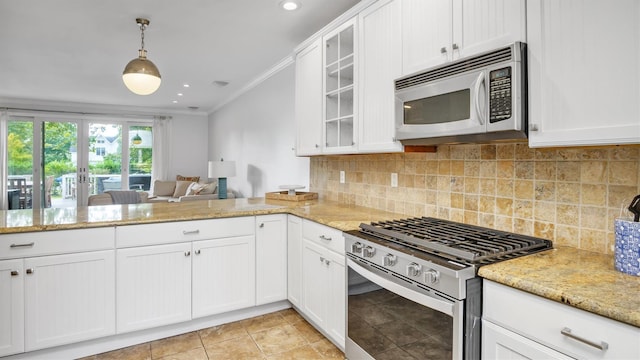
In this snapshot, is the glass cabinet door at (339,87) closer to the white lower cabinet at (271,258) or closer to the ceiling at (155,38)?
the ceiling at (155,38)

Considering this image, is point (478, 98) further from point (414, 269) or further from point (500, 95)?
point (414, 269)

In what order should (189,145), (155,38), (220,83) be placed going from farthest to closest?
(189,145)
(220,83)
(155,38)

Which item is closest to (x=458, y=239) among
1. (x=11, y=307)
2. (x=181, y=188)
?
(x=11, y=307)

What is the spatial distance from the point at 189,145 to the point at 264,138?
4.12 m

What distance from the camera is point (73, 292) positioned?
2.19 m

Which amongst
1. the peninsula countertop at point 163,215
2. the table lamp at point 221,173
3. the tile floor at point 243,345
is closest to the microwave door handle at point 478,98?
the peninsula countertop at point 163,215

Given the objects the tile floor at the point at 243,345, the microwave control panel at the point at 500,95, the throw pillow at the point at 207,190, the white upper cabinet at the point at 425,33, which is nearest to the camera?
the microwave control panel at the point at 500,95

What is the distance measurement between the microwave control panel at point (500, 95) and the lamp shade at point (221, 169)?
4.74 metres

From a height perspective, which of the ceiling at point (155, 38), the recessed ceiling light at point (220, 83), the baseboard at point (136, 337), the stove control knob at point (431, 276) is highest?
the recessed ceiling light at point (220, 83)

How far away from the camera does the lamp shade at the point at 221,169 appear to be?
566cm

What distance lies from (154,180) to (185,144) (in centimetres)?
108

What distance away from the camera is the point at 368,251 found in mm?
1838

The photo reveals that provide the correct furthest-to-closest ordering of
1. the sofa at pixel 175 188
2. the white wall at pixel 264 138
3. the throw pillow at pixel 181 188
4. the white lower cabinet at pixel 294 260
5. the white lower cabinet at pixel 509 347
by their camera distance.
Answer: the throw pillow at pixel 181 188, the sofa at pixel 175 188, the white wall at pixel 264 138, the white lower cabinet at pixel 294 260, the white lower cabinet at pixel 509 347

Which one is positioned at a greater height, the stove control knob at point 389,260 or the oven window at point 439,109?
the oven window at point 439,109
